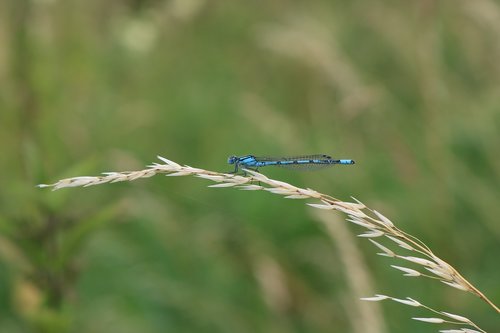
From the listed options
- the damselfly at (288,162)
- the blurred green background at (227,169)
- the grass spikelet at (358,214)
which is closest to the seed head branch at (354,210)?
the grass spikelet at (358,214)

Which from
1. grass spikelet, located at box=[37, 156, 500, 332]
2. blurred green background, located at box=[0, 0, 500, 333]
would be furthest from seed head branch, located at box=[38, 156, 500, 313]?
blurred green background, located at box=[0, 0, 500, 333]

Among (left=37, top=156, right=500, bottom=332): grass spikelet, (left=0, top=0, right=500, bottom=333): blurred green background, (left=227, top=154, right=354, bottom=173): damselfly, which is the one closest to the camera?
(left=37, top=156, right=500, bottom=332): grass spikelet

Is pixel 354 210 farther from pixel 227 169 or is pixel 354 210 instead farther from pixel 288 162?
pixel 227 169

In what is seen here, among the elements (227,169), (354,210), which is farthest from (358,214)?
(227,169)

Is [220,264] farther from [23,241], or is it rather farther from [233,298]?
[23,241]

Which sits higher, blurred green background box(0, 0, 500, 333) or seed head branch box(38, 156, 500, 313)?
blurred green background box(0, 0, 500, 333)

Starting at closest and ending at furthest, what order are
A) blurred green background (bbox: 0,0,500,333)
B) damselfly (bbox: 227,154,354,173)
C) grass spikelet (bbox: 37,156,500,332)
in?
1. grass spikelet (bbox: 37,156,500,332)
2. damselfly (bbox: 227,154,354,173)
3. blurred green background (bbox: 0,0,500,333)

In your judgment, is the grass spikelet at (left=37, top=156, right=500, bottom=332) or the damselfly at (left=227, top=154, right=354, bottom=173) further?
the damselfly at (left=227, top=154, right=354, bottom=173)

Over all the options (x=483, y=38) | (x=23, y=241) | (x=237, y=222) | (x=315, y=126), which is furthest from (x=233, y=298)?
(x=483, y=38)

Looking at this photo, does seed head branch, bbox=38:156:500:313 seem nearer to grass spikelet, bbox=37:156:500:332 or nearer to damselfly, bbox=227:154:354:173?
grass spikelet, bbox=37:156:500:332
